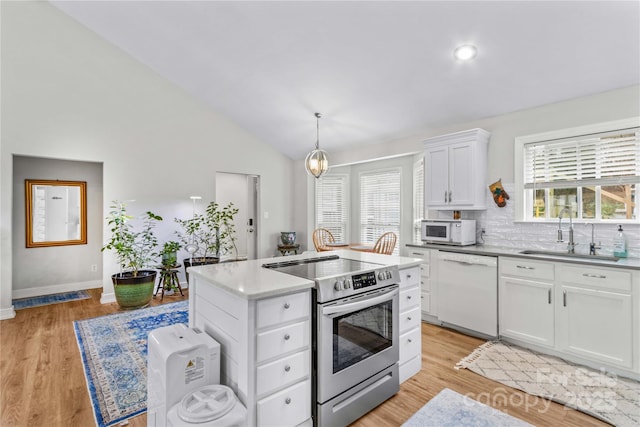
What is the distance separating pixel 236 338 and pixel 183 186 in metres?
4.34

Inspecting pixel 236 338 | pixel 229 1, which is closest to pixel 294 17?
pixel 229 1

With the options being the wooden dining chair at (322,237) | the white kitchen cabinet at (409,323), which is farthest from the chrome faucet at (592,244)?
the wooden dining chair at (322,237)

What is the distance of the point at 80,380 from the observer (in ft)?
8.26

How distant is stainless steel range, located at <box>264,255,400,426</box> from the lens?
1.90m

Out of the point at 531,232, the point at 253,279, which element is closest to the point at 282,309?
the point at 253,279

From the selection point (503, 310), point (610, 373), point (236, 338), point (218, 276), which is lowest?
point (610, 373)

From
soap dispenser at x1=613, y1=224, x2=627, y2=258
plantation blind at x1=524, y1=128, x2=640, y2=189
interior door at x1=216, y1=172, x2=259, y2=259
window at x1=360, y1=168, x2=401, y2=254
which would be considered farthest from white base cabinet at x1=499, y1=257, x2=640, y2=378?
interior door at x1=216, y1=172, x2=259, y2=259

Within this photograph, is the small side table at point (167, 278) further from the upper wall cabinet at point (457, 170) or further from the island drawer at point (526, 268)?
the island drawer at point (526, 268)

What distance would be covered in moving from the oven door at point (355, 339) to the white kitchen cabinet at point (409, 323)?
0.53ft

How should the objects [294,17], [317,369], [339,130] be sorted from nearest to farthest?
[317,369] < [294,17] < [339,130]

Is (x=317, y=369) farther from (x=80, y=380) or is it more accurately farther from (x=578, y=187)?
(x=578, y=187)

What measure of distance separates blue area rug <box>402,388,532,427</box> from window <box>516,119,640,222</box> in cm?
223

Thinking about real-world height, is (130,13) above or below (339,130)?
above

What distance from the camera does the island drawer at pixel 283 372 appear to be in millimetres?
1684
